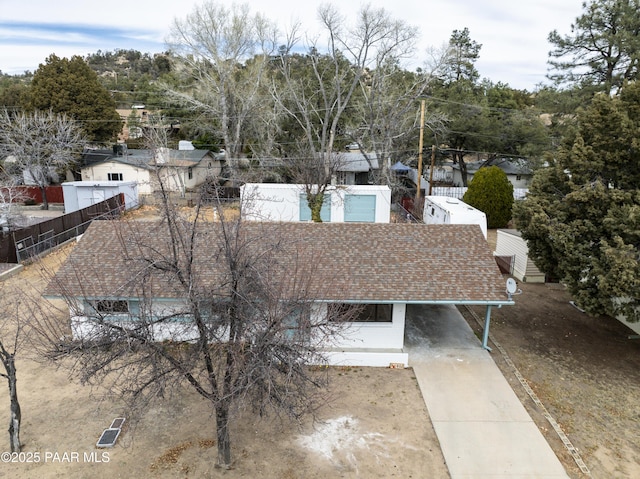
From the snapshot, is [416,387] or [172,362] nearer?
[172,362]

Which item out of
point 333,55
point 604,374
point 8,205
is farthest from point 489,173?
point 8,205

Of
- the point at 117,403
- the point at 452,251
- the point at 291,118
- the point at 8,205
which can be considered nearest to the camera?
the point at 117,403

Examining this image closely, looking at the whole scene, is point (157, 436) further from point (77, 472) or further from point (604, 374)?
point (604, 374)

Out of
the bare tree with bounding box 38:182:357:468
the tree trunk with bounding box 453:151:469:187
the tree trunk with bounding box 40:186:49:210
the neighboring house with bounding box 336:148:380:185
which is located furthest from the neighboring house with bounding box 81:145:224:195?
the bare tree with bounding box 38:182:357:468

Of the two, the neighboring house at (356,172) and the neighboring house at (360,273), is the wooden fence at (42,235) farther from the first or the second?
the neighboring house at (356,172)

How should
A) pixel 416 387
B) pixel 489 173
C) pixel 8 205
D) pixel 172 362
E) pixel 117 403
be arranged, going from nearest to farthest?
pixel 172 362 < pixel 117 403 < pixel 416 387 < pixel 8 205 < pixel 489 173

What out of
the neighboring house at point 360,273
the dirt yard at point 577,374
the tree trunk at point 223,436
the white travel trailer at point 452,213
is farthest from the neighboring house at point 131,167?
the tree trunk at point 223,436
